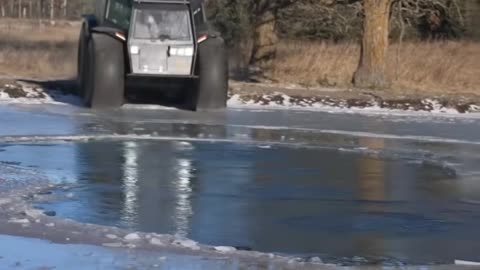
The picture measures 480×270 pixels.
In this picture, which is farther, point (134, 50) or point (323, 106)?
point (323, 106)

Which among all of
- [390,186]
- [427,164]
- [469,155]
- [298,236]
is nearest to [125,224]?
[298,236]

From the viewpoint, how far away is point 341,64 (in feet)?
107

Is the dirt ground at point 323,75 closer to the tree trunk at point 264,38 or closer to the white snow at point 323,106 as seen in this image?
the white snow at point 323,106

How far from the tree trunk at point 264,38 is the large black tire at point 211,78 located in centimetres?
1513

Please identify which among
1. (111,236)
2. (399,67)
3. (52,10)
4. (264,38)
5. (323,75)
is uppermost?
(111,236)

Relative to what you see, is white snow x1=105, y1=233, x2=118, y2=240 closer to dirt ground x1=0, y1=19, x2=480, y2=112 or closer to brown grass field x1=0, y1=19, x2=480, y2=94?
dirt ground x1=0, y1=19, x2=480, y2=112

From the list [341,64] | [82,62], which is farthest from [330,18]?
[82,62]

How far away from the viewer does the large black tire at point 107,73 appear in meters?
22.1

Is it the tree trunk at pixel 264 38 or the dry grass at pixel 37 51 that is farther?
the tree trunk at pixel 264 38

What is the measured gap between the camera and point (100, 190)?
40.6ft

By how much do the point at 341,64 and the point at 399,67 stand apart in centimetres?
166

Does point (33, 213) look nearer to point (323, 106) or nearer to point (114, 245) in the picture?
point (114, 245)

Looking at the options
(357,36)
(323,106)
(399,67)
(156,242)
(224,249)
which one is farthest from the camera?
(357,36)

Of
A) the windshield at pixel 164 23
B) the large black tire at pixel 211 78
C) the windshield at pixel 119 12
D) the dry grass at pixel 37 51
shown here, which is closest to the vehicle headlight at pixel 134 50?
the windshield at pixel 164 23
